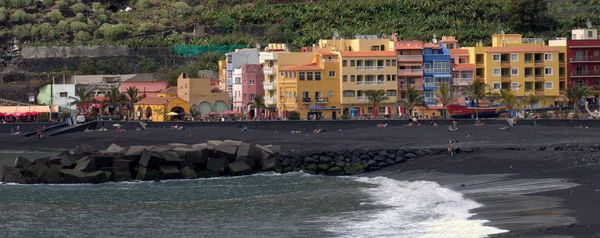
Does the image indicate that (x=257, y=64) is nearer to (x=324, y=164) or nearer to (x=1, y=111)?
(x=1, y=111)

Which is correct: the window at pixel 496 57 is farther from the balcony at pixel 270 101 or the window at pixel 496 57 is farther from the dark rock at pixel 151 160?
the dark rock at pixel 151 160

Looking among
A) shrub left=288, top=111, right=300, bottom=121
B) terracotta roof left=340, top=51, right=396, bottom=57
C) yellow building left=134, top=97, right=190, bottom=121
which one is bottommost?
shrub left=288, top=111, right=300, bottom=121

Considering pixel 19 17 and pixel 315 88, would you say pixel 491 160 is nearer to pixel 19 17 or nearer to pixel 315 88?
pixel 315 88

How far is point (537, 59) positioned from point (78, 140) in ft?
116

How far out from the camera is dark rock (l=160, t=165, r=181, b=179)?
2391 inches

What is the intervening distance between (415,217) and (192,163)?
22.3m


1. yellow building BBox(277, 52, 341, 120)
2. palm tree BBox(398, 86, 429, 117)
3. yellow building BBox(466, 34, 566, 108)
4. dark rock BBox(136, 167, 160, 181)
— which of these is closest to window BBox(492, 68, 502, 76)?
yellow building BBox(466, 34, 566, 108)

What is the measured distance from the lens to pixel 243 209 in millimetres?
47562

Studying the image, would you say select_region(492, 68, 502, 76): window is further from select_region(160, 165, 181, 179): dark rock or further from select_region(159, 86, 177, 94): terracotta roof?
select_region(160, 165, 181, 179): dark rock

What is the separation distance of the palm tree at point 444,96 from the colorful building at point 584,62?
10.8 metres

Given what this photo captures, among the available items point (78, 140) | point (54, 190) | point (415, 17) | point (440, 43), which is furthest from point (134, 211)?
point (415, 17)

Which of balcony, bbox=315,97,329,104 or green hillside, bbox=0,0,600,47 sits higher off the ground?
green hillside, bbox=0,0,600,47

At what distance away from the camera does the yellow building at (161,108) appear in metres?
97.4

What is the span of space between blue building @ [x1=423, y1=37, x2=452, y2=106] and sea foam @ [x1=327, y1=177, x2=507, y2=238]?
46396mm
